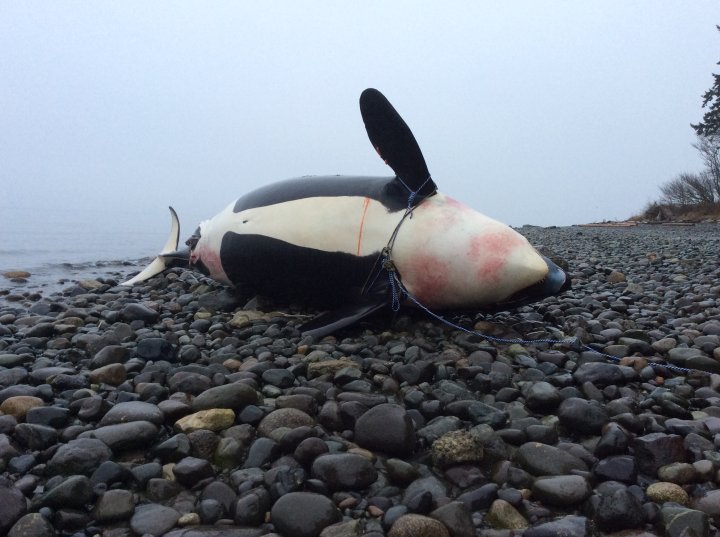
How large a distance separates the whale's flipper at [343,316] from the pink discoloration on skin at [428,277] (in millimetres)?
297

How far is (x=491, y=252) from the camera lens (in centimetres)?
446

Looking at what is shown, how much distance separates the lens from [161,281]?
26.9 ft

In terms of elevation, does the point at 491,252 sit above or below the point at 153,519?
above

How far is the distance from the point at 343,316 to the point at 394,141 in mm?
1552

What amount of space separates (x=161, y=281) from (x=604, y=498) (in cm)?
720

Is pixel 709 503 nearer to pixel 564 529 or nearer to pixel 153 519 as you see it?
pixel 564 529

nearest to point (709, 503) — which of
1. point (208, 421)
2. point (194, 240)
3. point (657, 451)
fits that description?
point (657, 451)

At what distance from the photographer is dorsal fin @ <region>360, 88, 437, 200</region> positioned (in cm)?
473

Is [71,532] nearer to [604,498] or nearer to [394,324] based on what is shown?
[604,498]

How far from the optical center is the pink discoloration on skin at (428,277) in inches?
182

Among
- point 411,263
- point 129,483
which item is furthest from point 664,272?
point 129,483

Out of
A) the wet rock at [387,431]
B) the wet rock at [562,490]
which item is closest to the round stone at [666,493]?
the wet rock at [562,490]

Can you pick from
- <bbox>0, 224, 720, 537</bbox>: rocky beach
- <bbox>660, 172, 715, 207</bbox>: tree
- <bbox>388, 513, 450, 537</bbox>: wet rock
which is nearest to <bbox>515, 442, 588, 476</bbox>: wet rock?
<bbox>0, 224, 720, 537</bbox>: rocky beach

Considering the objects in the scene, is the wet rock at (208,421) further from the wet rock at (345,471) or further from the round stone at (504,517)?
the round stone at (504,517)
